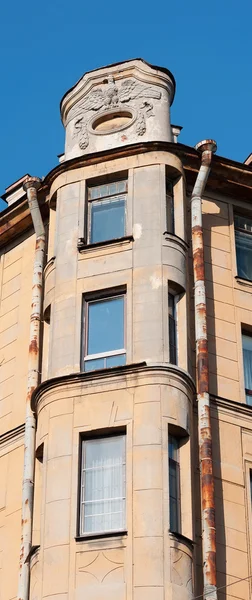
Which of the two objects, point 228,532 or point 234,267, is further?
point 234,267

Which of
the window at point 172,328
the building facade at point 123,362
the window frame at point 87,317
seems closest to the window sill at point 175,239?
the building facade at point 123,362

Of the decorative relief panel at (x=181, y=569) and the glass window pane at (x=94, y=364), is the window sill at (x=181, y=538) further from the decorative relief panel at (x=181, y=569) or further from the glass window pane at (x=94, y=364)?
the glass window pane at (x=94, y=364)

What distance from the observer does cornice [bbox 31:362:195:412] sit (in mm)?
22094

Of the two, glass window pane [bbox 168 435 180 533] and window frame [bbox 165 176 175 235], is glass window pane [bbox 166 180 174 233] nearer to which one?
window frame [bbox 165 176 175 235]

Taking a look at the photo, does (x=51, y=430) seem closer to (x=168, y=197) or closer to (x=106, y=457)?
(x=106, y=457)

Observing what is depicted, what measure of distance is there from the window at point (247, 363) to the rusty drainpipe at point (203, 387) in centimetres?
164

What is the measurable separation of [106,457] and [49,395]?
1881 millimetres

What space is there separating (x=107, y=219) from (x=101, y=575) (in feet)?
27.1

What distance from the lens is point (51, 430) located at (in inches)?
874

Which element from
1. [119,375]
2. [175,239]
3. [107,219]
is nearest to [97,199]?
[107,219]

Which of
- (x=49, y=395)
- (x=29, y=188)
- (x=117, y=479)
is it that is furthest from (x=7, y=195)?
(x=117, y=479)

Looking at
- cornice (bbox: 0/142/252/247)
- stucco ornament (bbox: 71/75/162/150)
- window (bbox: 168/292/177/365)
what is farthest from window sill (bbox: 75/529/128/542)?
stucco ornament (bbox: 71/75/162/150)

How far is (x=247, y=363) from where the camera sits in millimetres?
25016

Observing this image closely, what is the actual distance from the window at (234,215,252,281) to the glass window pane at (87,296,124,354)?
393cm
